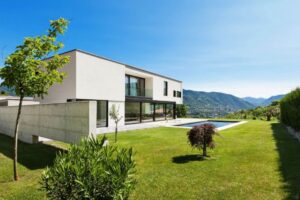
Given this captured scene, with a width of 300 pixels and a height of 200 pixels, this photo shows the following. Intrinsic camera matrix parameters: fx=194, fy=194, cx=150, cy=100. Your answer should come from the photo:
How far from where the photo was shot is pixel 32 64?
6117 mm

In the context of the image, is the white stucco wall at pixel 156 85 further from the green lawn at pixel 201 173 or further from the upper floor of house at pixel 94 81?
the green lawn at pixel 201 173

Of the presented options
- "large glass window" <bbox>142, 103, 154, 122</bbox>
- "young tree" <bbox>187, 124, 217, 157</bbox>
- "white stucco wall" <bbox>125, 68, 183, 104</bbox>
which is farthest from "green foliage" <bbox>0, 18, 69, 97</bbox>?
"large glass window" <bbox>142, 103, 154, 122</bbox>

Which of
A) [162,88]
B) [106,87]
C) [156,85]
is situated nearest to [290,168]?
[106,87]

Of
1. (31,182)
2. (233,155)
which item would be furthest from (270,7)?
(31,182)

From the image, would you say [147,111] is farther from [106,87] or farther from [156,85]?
[106,87]

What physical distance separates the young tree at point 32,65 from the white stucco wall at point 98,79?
880 centimetres

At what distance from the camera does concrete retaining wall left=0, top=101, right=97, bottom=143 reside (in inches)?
318

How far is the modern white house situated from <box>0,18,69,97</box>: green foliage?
8.76m

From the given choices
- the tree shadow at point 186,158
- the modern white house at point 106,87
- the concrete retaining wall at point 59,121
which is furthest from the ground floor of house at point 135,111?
the tree shadow at point 186,158

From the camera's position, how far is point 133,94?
22.9 m

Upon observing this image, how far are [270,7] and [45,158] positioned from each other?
13431 mm

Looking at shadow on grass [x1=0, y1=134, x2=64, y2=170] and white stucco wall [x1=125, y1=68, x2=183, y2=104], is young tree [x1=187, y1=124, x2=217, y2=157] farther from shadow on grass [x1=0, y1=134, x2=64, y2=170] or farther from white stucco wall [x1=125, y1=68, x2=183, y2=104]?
white stucco wall [x1=125, y1=68, x2=183, y2=104]

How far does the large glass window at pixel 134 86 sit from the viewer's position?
22350 millimetres

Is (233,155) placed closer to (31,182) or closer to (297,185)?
(297,185)
